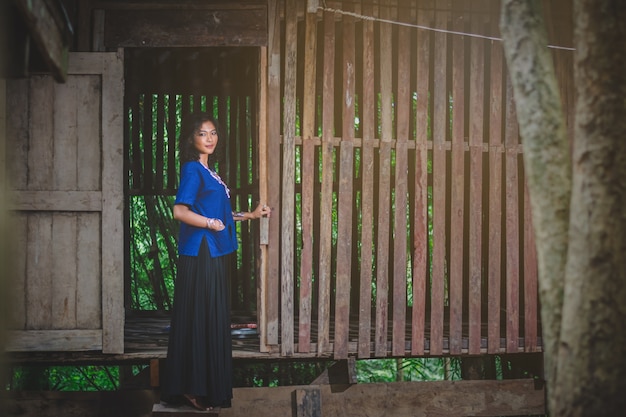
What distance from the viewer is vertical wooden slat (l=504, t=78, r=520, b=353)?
6.19 m

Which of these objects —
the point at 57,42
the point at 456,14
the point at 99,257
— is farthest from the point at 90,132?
the point at 456,14

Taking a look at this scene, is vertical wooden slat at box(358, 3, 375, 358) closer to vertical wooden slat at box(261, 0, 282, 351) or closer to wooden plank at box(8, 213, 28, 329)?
vertical wooden slat at box(261, 0, 282, 351)

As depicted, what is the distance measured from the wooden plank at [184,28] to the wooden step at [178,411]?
107 inches

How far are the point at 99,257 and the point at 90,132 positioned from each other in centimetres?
95

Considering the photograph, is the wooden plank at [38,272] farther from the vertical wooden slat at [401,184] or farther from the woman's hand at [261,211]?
the vertical wooden slat at [401,184]

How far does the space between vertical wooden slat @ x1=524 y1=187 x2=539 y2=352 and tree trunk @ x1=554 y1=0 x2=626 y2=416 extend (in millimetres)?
3247

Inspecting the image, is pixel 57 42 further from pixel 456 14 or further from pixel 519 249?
pixel 519 249

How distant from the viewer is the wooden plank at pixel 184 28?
18.4 feet

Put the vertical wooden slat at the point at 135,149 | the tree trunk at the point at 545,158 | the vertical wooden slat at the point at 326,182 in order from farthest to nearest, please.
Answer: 1. the vertical wooden slat at the point at 135,149
2. the vertical wooden slat at the point at 326,182
3. the tree trunk at the point at 545,158

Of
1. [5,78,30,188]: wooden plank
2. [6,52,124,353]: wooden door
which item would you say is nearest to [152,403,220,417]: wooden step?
[6,52,124,353]: wooden door

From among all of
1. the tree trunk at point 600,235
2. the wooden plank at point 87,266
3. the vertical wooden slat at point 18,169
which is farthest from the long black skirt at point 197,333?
the tree trunk at point 600,235

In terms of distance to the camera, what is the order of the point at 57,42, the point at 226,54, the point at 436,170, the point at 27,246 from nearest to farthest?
the point at 57,42, the point at 27,246, the point at 436,170, the point at 226,54

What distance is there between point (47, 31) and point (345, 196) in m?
2.72

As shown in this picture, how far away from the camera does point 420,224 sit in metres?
6.12
